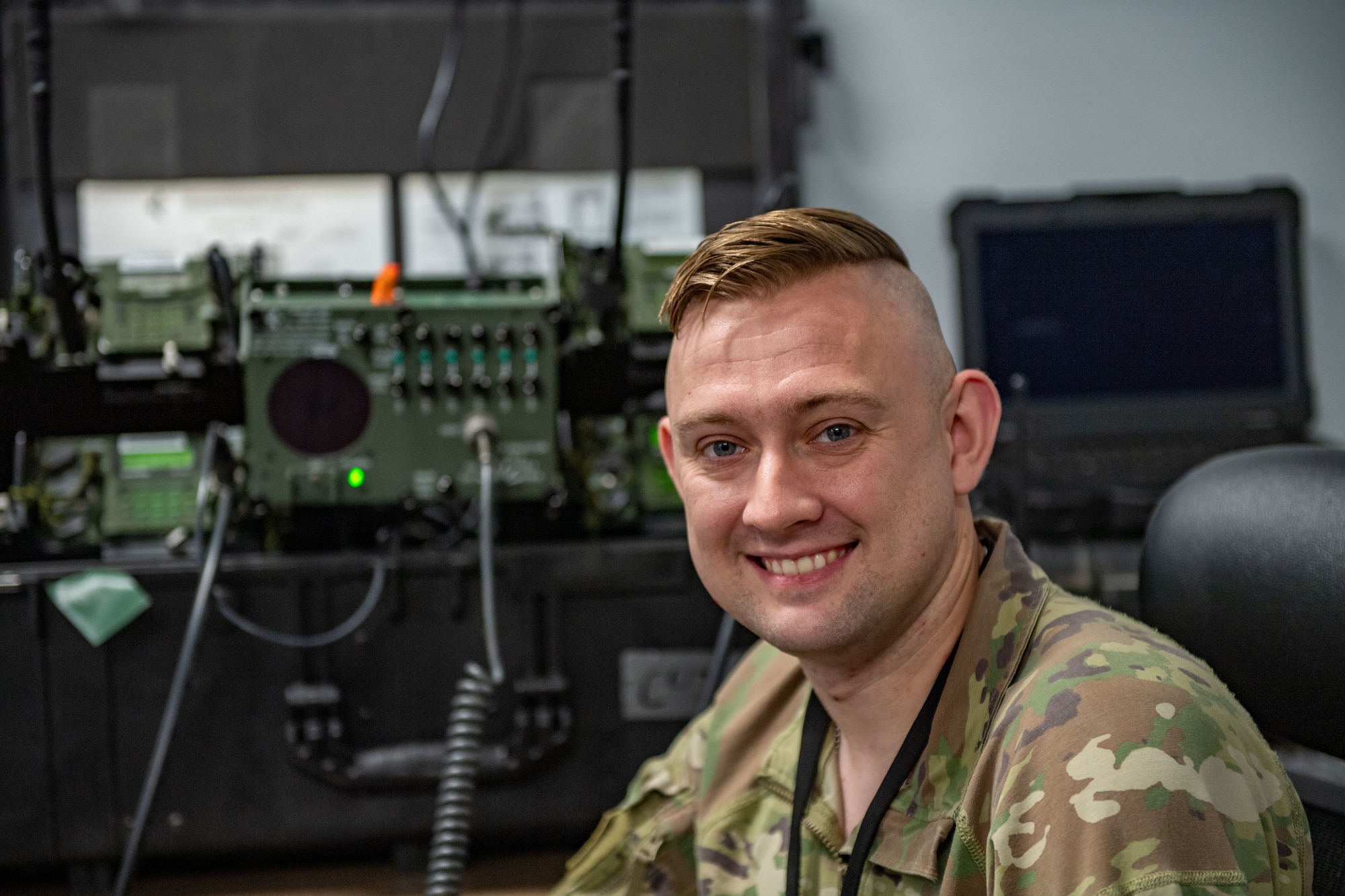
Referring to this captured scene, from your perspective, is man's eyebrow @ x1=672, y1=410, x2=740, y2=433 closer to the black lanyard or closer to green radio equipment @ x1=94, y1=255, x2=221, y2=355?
the black lanyard

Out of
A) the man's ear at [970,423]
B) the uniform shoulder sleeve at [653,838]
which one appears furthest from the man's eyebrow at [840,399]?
the uniform shoulder sleeve at [653,838]

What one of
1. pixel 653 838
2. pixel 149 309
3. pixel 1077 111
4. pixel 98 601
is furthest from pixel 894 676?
pixel 1077 111

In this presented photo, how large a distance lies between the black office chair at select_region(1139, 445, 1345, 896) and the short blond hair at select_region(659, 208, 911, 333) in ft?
1.09

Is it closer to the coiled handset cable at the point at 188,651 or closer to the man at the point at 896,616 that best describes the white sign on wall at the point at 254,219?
the coiled handset cable at the point at 188,651

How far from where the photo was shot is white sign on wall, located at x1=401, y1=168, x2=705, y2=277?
2.69 m

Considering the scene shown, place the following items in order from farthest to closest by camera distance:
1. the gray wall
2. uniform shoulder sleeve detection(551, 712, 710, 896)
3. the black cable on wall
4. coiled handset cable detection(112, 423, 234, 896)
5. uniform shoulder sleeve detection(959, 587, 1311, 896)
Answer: the gray wall → the black cable on wall → coiled handset cable detection(112, 423, 234, 896) → uniform shoulder sleeve detection(551, 712, 710, 896) → uniform shoulder sleeve detection(959, 587, 1311, 896)

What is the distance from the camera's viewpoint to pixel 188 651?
59.7 inches

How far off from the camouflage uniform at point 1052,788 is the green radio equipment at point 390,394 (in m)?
0.72

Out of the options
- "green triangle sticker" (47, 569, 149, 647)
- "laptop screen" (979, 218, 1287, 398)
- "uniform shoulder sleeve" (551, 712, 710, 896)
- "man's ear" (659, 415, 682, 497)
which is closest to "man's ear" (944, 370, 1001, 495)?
"man's ear" (659, 415, 682, 497)

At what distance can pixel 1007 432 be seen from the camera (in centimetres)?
190

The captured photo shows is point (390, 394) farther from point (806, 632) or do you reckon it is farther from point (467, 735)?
point (806, 632)

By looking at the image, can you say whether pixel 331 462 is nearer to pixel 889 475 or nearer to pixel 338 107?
pixel 889 475

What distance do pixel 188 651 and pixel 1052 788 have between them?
125cm

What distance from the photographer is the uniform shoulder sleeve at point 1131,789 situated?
657 millimetres
